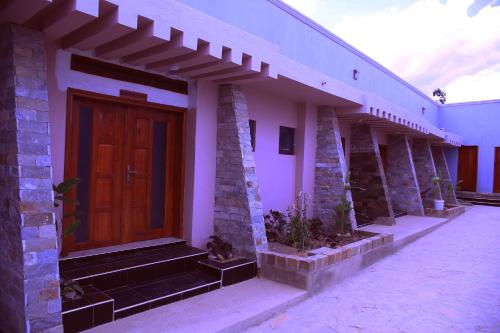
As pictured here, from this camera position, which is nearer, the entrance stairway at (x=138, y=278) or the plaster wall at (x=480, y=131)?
the entrance stairway at (x=138, y=278)

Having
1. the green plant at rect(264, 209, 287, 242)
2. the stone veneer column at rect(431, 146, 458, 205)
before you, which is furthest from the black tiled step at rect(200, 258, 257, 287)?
the stone veneer column at rect(431, 146, 458, 205)

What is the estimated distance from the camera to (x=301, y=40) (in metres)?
7.56

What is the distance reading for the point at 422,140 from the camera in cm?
1334

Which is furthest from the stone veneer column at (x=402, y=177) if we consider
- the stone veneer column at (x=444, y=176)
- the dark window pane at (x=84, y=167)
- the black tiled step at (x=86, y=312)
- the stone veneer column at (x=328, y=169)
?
the black tiled step at (x=86, y=312)

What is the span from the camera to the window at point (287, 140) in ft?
23.9

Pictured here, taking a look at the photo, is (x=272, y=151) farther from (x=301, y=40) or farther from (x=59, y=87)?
(x=59, y=87)

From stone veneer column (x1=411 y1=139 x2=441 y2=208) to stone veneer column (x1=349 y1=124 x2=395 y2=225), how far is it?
13.7 feet

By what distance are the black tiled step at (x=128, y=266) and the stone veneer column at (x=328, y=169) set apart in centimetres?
365

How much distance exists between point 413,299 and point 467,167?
14.4 m

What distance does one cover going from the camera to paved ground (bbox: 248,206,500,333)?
388 centimetres

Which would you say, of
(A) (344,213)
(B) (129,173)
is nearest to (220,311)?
(B) (129,173)

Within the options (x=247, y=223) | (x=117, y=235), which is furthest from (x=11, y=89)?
(x=247, y=223)

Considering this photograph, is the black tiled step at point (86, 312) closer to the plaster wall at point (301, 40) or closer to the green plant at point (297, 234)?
the green plant at point (297, 234)

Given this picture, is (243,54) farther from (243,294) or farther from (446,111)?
(446,111)
